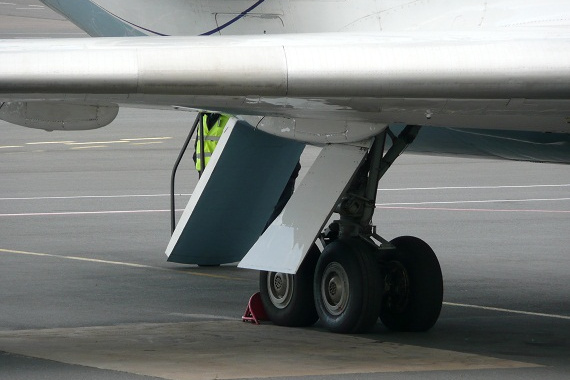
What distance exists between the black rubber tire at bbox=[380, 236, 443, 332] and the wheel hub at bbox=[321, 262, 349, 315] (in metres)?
0.40

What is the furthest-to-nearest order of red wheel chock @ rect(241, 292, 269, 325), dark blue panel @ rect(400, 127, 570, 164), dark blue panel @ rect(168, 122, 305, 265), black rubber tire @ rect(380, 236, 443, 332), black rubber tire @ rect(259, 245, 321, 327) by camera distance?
1. dark blue panel @ rect(168, 122, 305, 265)
2. red wheel chock @ rect(241, 292, 269, 325)
3. black rubber tire @ rect(259, 245, 321, 327)
4. black rubber tire @ rect(380, 236, 443, 332)
5. dark blue panel @ rect(400, 127, 570, 164)

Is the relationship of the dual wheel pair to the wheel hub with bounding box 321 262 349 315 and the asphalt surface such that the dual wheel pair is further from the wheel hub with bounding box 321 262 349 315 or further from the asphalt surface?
the asphalt surface

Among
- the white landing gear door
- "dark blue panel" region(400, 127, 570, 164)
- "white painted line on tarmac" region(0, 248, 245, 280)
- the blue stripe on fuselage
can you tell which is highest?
the blue stripe on fuselage

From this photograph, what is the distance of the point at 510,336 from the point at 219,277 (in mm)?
4483

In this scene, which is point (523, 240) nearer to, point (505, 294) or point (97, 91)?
point (505, 294)

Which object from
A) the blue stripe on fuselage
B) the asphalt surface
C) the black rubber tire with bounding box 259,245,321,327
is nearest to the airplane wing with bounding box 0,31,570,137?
the asphalt surface

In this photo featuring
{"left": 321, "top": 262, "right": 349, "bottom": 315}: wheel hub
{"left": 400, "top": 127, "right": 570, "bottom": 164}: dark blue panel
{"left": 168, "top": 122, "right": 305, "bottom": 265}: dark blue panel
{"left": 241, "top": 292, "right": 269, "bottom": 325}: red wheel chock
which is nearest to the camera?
{"left": 400, "top": 127, "right": 570, "bottom": 164}: dark blue panel

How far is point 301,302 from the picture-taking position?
11.5m

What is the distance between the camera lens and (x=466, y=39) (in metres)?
9.15

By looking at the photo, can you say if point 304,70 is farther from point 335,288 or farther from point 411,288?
point 411,288

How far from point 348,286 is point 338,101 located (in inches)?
85.0

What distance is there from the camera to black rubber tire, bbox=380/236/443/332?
37.1ft

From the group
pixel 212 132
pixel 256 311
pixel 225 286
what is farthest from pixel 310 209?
pixel 212 132

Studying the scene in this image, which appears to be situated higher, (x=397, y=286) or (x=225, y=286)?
(x=397, y=286)
